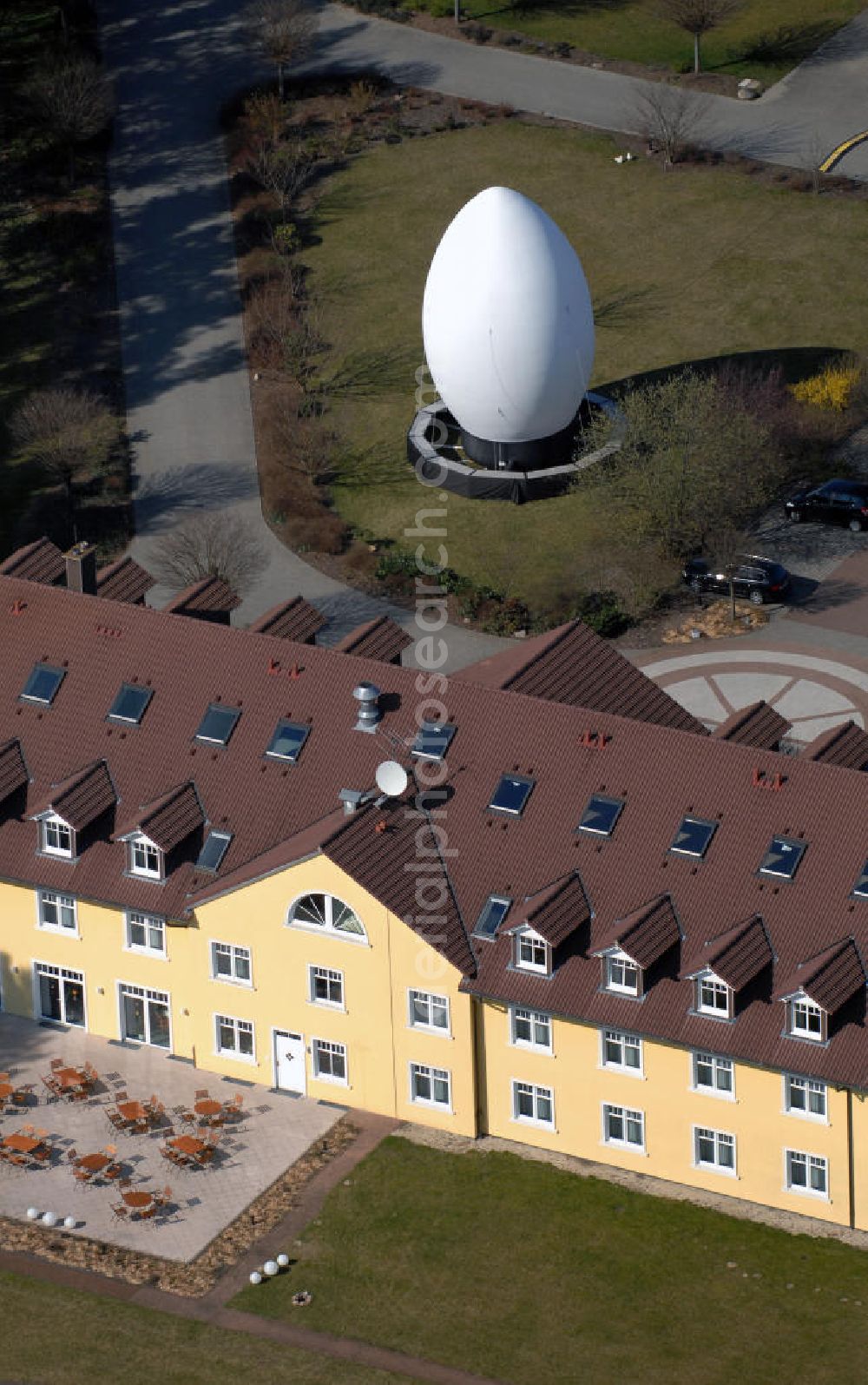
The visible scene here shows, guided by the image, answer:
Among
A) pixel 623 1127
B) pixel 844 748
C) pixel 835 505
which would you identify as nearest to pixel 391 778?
pixel 623 1127

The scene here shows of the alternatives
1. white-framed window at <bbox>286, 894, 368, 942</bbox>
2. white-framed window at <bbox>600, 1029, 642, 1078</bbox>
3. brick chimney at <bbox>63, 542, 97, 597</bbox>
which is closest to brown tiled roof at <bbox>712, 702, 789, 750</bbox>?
white-framed window at <bbox>600, 1029, 642, 1078</bbox>

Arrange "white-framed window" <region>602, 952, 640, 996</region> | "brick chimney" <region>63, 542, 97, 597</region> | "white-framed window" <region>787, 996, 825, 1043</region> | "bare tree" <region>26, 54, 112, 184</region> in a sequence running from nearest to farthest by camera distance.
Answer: "white-framed window" <region>787, 996, 825, 1043</region>
"white-framed window" <region>602, 952, 640, 996</region>
"brick chimney" <region>63, 542, 97, 597</region>
"bare tree" <region>26, 54, 112, 184</region>

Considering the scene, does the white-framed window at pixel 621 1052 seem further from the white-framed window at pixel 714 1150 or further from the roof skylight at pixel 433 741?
the roof skylight at pixel 433 741

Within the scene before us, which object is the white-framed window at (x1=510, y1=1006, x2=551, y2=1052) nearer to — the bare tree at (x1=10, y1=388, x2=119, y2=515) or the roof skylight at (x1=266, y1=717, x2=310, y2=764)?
the roof skylight at (x1=266, y1=717, x2=310, y2=764)

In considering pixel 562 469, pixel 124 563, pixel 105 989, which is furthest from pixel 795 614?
pixel 105 989

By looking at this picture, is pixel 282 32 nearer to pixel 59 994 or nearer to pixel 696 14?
pixel 696 14
